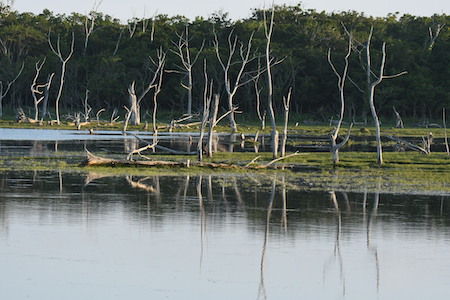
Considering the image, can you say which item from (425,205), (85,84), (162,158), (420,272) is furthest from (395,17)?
(420,272)

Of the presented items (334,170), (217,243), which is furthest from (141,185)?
(217,243)

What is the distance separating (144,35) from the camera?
11819 cm

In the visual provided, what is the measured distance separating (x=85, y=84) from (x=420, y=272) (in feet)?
324

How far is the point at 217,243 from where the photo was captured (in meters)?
18.7

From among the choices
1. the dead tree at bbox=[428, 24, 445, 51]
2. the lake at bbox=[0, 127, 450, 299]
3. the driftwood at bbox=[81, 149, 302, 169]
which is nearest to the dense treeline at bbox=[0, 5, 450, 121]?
the dead tree at bbox=[428, 24, 445, 51]

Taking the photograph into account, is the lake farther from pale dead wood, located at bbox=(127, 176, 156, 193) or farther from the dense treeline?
the dense treeline

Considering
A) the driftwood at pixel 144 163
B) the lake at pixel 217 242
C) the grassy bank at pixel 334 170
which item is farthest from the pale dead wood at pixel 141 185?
the driftwood at pixel 144 163

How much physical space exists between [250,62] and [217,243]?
3455 inches

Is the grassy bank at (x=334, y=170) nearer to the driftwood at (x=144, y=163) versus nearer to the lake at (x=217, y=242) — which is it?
the driftwood at (x=144, y=163)

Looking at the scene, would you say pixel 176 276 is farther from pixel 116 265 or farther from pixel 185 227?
pixel 185 227

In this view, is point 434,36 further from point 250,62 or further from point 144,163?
point 144,163

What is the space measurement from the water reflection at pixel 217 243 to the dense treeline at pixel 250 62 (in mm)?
64940

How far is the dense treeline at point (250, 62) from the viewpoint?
9988 centimetres

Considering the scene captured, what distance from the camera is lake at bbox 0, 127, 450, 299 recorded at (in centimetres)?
1475
